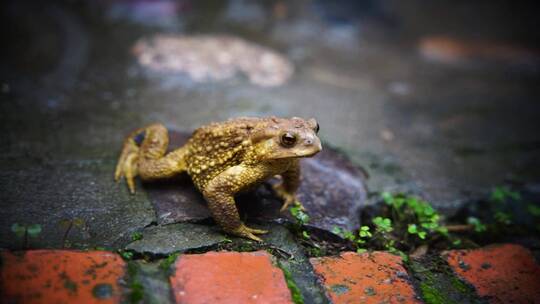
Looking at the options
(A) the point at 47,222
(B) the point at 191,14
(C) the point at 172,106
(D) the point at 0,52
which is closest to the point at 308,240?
(A) the point at 47,222

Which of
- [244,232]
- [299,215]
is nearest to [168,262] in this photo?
[244,232]

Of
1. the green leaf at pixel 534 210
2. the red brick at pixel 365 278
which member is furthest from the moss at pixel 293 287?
the green leaf at pixel 534 210

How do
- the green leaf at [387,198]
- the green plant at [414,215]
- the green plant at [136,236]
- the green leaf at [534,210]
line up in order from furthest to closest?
1. the green leaf at [534,210]
2. the green leaf at [387,198]
3. the green plant at [414,215]
4. the green plant at [136,236]

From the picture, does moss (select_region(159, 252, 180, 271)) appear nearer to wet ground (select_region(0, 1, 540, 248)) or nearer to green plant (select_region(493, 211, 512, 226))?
wet ground (select_region(0, 1, 540, 248))

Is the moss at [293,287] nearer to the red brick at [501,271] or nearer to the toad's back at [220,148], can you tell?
the toad's back at [220,148]

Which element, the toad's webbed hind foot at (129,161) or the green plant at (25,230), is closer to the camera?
the green plant at (25,230)

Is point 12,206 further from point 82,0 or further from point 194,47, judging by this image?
point 82,0

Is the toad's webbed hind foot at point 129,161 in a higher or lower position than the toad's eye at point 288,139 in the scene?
lower

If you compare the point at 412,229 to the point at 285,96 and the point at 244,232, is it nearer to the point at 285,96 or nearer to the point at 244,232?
the point at 244,232
